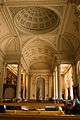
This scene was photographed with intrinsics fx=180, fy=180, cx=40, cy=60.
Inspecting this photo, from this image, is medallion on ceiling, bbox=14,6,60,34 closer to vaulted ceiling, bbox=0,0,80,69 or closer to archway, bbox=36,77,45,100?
vaulted ceiling, bbox=0,0,80,69

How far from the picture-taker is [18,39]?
20750mm

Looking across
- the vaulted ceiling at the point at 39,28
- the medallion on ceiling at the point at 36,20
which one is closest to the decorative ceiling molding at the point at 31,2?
the vaulted ceiling at the point at 39,28

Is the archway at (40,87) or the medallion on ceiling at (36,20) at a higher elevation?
the medallion on ceiling at (36,20)

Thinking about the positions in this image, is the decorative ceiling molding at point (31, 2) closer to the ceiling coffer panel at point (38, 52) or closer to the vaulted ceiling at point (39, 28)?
the vaulted ceiling at point (39, 28)

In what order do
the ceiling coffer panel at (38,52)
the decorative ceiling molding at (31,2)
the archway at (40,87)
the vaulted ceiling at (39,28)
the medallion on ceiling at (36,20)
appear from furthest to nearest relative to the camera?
the archway at (40,87) < the ceiling coffer panel at (38,52) < the medallion on ceiling at (36,20) < the vaulted ceiling at (39,28) < the decorative ceiling molding at (31,2)

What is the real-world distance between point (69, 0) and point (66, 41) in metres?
8.16

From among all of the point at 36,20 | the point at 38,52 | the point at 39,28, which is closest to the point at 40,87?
the point at 38,52

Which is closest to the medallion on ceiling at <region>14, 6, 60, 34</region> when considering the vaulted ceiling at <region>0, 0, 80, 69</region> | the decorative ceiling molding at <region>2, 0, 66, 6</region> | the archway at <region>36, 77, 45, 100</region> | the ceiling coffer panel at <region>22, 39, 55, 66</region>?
the vaulted ceiling at <region>0, 0, 80, 69</region>

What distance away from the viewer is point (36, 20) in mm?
19641

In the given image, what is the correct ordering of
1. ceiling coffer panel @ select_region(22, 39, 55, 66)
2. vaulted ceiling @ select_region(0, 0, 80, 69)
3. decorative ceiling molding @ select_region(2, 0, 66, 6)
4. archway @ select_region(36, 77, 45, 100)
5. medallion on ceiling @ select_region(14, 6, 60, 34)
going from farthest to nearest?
1. archway @ select_region(36, 77, 45, 100)
2. ceiling coffer panel @ select_region(22, 39, 55, 66)
3. medallion on ceiling @ select_region(14, 6, 60, 34)
4. vaulted ceiling @ select_region(0, 0, 80, 69)
5. decorative ceiling molding @ select_region(2, 0, 66, 6)

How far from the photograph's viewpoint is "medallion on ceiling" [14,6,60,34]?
17.8m

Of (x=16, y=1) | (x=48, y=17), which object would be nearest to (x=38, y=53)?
(x=48, y=17)

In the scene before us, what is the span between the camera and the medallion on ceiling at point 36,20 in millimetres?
17828

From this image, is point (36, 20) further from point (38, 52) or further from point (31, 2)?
point (38, 52)
